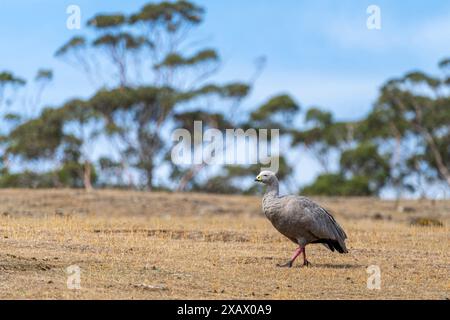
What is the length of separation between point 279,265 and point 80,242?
3570mm

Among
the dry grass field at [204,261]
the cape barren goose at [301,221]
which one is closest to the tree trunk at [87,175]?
the dry grass field at [204,261]

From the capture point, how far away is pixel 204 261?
50.5ft

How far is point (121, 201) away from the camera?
108ft

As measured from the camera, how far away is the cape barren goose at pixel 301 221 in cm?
1512

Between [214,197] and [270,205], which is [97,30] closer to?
[214,197]

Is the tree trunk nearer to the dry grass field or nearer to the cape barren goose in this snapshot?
the dry grass field

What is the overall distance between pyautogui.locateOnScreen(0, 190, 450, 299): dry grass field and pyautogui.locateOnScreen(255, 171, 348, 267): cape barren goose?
1.46ft

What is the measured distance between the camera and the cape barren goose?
49.6 ft

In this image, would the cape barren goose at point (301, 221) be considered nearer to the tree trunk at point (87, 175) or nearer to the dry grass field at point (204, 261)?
the dry grass field at point (204, 261)

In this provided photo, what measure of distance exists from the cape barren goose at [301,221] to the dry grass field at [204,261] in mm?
446

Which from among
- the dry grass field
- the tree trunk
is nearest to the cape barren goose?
the dry grass field
